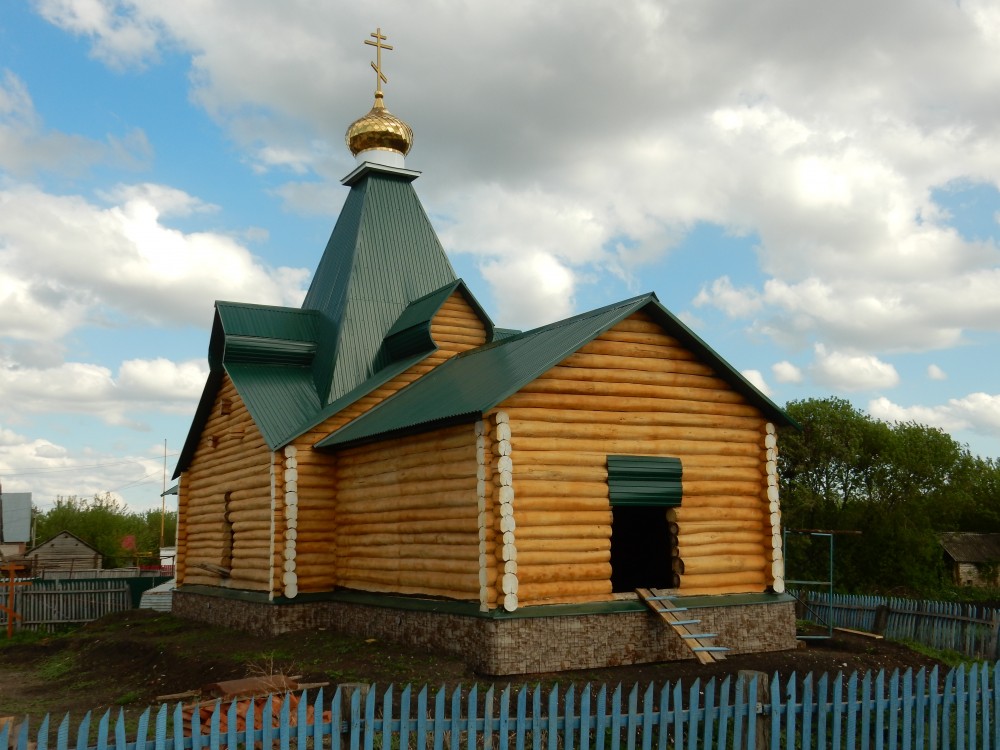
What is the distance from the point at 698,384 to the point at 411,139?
12425 millimetres

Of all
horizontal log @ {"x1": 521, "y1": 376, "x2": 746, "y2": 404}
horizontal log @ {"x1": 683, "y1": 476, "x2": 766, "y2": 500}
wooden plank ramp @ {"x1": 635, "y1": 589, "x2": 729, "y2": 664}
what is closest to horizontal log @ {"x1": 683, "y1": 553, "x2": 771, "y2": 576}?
wooden plank ramp @ {"x1": 635, "y1": 589, "x2": 729, "y2": 664}

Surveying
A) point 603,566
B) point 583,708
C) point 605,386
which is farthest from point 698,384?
point 583,708

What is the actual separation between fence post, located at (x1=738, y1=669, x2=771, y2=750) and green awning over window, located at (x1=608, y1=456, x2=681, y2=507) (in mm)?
5992

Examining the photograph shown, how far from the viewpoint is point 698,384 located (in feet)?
48.8

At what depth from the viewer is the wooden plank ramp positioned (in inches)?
496

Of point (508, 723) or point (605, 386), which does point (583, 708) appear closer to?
point (508, 723)

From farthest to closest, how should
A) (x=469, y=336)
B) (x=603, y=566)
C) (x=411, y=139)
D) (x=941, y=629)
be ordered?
(x=411, y=139) → (x=469, y=336) → (x=941, y=629) → (x=603, y=566)

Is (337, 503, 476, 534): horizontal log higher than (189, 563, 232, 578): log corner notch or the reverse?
higher

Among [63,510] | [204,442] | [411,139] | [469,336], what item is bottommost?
[63,510]

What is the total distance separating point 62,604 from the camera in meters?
24.8

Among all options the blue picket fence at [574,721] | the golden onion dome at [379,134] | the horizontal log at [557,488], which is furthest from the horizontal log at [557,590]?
the golden onion dome at [379,134]

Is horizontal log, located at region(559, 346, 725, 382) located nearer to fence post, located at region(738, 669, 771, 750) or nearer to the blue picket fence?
the blue picket fence

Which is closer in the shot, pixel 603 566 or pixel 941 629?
pixel 603 566

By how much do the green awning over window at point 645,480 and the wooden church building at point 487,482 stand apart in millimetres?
34
